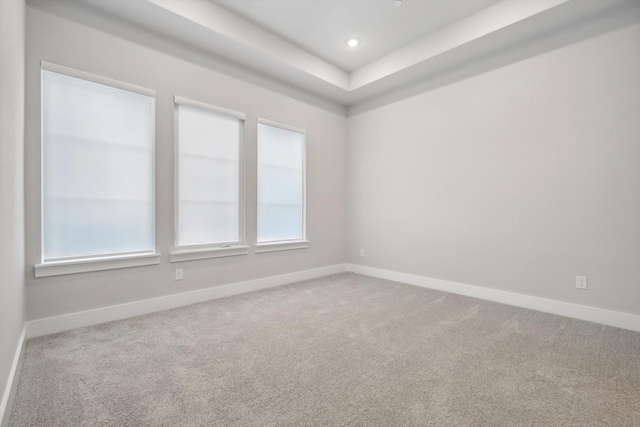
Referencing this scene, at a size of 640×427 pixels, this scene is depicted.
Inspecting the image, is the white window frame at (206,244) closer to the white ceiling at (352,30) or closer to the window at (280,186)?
the window at (280,186)

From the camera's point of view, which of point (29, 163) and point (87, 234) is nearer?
point (29, 163)

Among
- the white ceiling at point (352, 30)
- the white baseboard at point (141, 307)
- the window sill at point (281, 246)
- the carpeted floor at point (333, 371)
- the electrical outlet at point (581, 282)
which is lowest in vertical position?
the carpeted floor at point (333, 371)

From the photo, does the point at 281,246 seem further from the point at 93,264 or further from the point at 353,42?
the point at 353,42

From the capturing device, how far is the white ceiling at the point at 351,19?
2936mm

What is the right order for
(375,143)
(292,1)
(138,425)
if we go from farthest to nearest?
(375,143)
(292,1)
(138,425)

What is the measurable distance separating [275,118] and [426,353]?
327cm

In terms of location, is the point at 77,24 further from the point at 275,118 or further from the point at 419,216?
the point at 419,216

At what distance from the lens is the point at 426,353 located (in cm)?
208

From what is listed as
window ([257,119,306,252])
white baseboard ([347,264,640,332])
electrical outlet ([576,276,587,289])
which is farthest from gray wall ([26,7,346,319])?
electrical outlet ([576,276,587,289])

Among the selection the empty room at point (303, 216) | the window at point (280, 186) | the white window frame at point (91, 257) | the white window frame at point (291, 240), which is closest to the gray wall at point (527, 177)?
the empty room at point (303, 216)

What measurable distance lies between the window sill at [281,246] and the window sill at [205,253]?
7.8 inches

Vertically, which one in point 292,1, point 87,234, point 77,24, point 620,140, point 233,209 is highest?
point 292,1

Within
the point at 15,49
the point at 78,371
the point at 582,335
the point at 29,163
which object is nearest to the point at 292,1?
the point at 15,49

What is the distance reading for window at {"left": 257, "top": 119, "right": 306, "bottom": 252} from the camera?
3898 mm
